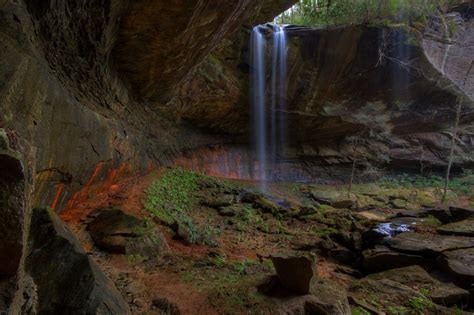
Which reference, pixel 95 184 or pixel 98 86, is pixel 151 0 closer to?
pixel 98 86

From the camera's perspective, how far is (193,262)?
5.07 m

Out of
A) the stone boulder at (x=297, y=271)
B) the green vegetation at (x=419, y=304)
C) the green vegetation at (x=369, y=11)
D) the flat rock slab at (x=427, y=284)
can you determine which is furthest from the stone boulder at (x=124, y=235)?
the green vegetation at (x=369, y=11)

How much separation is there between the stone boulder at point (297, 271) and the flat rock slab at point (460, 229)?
5.43m

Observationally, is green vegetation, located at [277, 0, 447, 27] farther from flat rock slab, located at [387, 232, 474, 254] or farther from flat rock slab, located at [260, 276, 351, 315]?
flat rock slab, located at [260, 276, 351, 315]

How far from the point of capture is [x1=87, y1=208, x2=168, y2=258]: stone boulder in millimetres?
4848

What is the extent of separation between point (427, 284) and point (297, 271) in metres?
3.09

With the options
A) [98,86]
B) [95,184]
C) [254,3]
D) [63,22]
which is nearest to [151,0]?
[63,22]

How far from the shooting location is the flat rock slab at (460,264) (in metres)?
5.24

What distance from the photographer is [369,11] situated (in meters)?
14.1

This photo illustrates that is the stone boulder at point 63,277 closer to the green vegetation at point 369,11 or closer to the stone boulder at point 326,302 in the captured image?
the stone boulder at point 326,302

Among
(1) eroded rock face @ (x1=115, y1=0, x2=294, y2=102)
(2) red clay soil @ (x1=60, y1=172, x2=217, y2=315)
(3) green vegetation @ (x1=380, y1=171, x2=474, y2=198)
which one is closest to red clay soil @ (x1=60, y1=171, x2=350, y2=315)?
(2) red clay soil @ (x1=60, y1=172, x2=217, y2=315)

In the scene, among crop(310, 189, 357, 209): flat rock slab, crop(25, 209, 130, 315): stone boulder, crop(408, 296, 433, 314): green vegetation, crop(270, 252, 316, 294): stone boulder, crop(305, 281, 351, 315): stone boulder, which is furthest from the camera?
crop(310, 189, 357, 209): flat rock slab

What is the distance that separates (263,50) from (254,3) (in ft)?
22.8

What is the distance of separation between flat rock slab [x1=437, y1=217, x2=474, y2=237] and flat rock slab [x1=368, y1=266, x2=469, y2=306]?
7.38 feet
